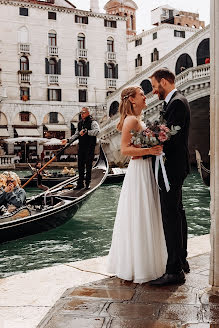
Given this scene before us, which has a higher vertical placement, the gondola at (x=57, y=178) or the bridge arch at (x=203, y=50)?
the bridge arch at (x=203, y=50)

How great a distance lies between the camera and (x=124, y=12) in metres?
33.9

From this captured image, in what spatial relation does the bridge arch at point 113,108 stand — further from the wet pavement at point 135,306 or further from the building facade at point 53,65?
the wet pavement at point 135,306

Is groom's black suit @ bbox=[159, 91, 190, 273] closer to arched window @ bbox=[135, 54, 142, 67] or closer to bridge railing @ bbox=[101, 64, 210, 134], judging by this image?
bridge railing @ bbox=[101, 64, 210, 134]

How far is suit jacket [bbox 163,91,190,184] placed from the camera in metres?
2.37

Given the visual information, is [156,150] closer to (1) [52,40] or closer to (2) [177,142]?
(2) [177,142]

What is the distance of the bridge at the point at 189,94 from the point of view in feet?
52.3

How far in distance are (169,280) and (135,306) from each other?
1.09ft

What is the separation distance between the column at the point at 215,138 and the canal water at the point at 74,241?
2.61 meters

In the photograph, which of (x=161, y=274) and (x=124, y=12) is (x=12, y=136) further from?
(x=161, y=274)

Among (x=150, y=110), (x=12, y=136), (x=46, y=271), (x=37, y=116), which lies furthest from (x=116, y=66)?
(x=46, y=271)

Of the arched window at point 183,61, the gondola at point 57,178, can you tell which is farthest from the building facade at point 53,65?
the gondola at point 57,178

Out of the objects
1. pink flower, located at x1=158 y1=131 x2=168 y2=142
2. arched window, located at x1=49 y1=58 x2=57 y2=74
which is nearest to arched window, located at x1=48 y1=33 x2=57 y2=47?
arched window, located at x1=49 y1=58 x2=57 y2=74

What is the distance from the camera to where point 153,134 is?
7.62 ft

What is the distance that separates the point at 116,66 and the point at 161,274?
72.6 ft
